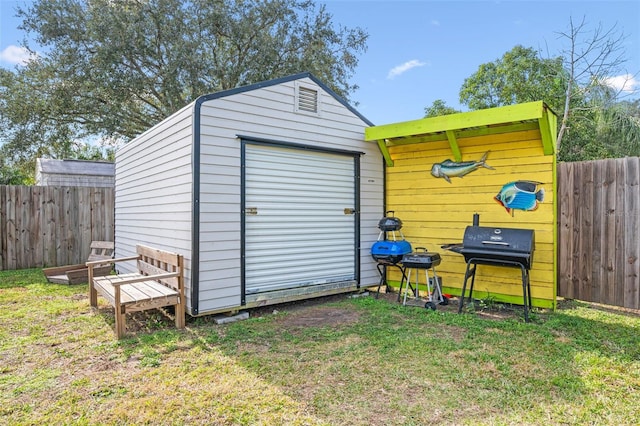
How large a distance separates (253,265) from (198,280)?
2.32 ft

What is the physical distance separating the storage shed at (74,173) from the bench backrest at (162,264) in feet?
26.4

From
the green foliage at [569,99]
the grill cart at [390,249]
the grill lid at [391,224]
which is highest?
the green foliage at [569,99]

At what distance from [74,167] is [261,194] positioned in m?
9.81

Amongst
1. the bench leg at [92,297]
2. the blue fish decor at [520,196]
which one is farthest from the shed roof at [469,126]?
the bench leg at [92,297]

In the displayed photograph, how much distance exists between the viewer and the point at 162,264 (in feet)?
15.1

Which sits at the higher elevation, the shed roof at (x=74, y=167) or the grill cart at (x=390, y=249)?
the shed roof at (x=74, y=167)

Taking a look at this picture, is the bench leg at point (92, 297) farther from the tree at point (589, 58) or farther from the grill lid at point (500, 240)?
the tree at point (589, 58)

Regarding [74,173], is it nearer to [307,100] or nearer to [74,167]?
[74,167]

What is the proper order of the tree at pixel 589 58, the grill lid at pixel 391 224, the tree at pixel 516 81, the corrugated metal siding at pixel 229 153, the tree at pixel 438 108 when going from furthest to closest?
1. the tree at pixel 438 108
2. the tree at pixel 516 81
3. the tree at pixel 589 58
4. the grill lid at pixel 391 224
5. the corrugated metal siding at pixel 229 153

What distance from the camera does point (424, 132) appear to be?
4996 millimetres

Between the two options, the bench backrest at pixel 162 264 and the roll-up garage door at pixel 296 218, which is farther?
the roll-up garage door at pixel 296 218

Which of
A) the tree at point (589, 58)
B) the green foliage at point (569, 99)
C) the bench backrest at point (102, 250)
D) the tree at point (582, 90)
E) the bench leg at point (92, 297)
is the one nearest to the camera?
the bench leg at point (92, 297)

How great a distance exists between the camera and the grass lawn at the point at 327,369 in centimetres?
231

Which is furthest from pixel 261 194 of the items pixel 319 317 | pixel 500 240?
pixel 500 240
